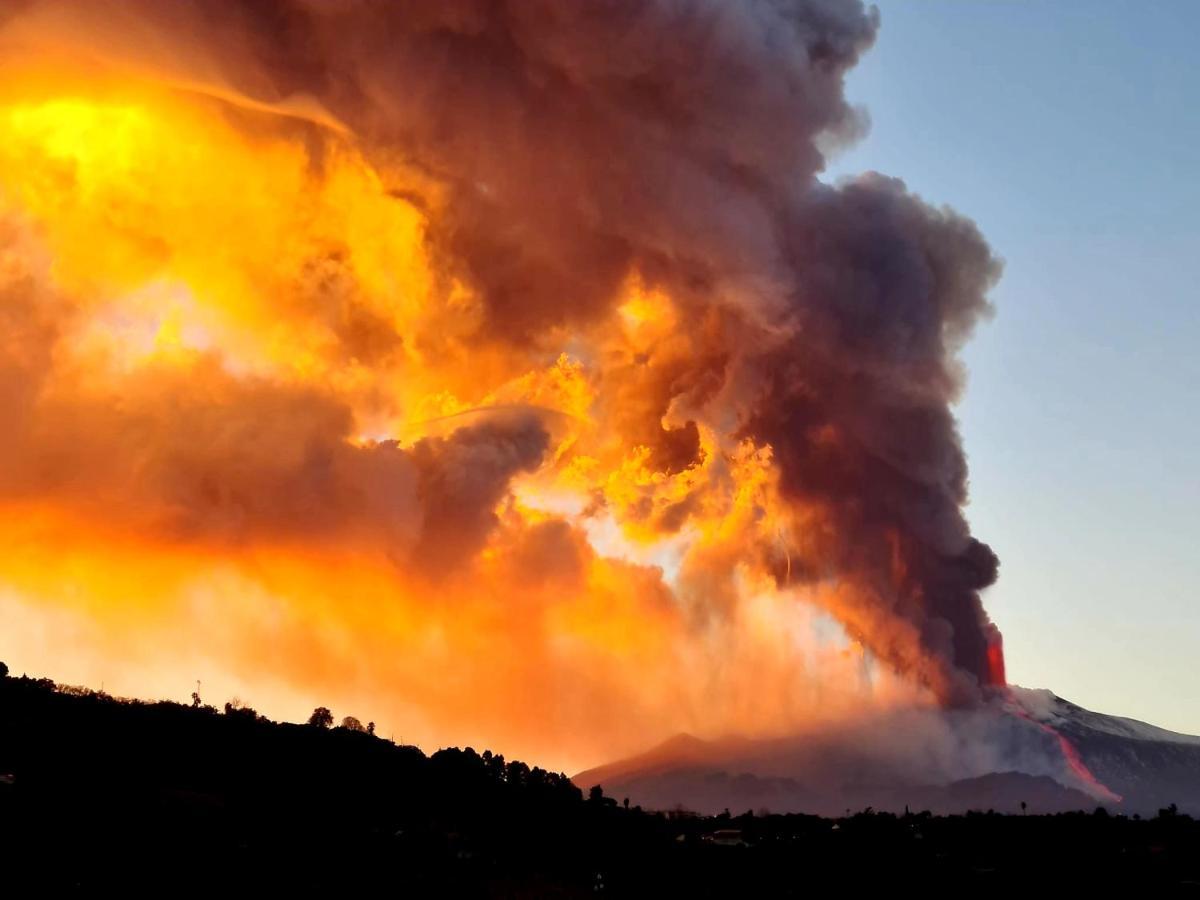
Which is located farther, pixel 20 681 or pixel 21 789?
pixel 20 681

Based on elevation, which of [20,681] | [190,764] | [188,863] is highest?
[20,681]

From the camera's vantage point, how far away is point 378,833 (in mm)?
88562

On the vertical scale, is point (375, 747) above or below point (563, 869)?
above

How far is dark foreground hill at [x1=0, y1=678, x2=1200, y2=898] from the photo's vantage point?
76188mm

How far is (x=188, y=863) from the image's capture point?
75750 millimetres

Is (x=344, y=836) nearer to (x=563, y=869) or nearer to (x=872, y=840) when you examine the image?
(x=563, y=869)

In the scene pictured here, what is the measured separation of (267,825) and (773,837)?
133ft

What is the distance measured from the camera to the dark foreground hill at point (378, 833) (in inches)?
3000

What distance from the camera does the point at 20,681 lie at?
117625 millimetres

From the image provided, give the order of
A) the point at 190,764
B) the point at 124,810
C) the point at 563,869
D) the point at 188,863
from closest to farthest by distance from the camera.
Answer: the point at 188,863
the point at 124,810
the point at 563,869
the point at 190,764

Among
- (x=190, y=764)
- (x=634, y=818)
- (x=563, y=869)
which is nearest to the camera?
(x=563, y=869)

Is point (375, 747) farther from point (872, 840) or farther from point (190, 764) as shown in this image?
point (872, 840)

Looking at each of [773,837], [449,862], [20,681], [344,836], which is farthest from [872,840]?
[20,681]

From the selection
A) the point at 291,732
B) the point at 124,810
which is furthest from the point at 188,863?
the point at 291,732
